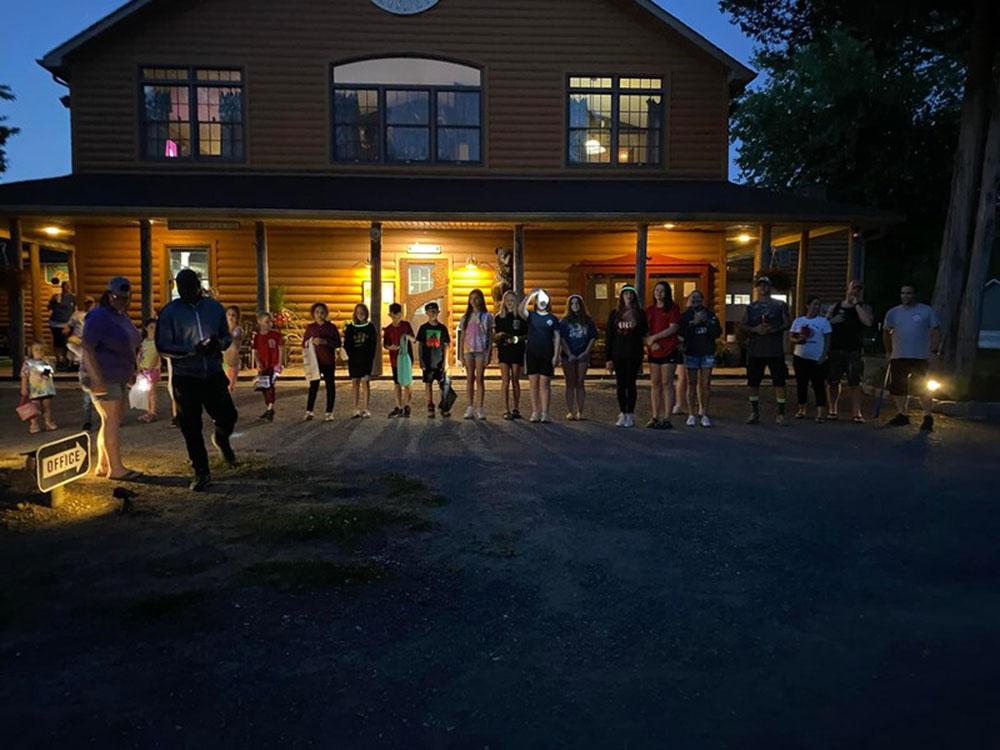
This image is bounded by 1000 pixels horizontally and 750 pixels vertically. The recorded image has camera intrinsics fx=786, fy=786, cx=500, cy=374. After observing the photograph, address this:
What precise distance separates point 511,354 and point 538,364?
41 centimetres

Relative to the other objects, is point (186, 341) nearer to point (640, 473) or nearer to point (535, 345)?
point (640, 473)

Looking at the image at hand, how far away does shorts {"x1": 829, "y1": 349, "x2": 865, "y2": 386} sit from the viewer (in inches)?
411

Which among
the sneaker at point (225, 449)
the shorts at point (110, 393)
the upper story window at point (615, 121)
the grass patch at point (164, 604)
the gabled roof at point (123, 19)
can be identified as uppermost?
the gabled roof at point (123, 19)

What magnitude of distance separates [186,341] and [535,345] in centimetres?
495

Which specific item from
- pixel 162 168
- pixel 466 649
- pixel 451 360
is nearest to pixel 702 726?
pixel 466 649

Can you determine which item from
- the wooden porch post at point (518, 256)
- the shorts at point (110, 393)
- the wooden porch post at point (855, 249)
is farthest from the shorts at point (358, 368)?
the wooden porch post at point (855, 249)

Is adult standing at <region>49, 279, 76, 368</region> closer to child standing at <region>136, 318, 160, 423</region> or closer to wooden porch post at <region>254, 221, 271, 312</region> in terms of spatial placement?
wooden porch post at <region>254, 221, 271, 312</region>

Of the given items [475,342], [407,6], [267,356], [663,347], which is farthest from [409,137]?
[663,347]

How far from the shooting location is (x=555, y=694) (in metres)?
3.23

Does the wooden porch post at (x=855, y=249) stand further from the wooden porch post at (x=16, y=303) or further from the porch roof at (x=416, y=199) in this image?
the wooden porch post at (x=16, y=303)

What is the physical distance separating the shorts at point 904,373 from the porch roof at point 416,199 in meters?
5.62

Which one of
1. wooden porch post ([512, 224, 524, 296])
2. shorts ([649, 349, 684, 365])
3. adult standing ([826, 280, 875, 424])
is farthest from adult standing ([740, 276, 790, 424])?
wooden porch post ([512, 224, 524, 296])

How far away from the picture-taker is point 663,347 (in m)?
9.84

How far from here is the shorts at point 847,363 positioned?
1044cm
